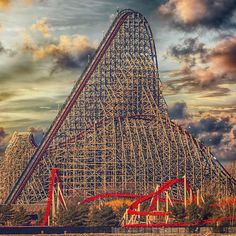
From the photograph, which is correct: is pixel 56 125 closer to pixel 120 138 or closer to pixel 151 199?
pixel 120 138

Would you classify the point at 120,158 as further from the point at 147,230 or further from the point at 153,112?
the point at 147,230

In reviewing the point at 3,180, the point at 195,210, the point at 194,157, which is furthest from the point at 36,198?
the point at 195,210

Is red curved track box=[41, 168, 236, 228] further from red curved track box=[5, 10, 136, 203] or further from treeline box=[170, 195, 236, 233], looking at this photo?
red curved track box=[5, 10, 136, 203]

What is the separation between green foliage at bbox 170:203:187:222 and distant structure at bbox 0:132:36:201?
20.2 m

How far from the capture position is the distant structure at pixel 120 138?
92.9 metres

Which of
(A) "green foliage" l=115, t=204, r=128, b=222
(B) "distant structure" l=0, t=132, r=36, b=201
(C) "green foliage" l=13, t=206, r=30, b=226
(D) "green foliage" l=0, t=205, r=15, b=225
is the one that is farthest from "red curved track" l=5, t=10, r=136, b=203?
(A) "green foliage" l=115, t=204, r=128, b=222

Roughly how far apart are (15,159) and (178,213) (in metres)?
23.2

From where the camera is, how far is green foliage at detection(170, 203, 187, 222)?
8294 centimetres

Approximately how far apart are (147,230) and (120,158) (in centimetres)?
1258

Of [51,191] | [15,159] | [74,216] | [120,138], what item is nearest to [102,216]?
[74,216]

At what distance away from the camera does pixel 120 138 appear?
93.6 metres

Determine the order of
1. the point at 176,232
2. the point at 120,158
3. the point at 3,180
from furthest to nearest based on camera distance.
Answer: the point at 3,180
the point at 120,158
the point at 176,232

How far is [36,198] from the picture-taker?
97750 mm

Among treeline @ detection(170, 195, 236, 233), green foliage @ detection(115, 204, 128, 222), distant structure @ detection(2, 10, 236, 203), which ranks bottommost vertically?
treeline @ detection(170, 195, 236, 233)
